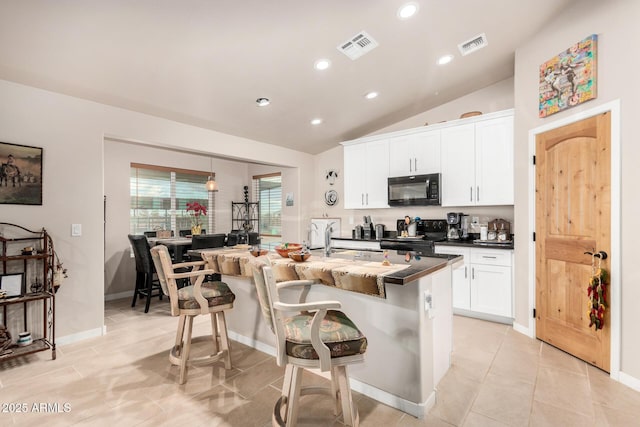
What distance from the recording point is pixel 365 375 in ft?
7.08

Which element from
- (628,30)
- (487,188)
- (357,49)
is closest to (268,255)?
(357,49)

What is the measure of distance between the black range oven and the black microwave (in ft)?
1.58

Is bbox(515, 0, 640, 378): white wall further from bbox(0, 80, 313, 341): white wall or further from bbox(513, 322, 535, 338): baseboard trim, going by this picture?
bbox(0, 80, 313, 341): white wall

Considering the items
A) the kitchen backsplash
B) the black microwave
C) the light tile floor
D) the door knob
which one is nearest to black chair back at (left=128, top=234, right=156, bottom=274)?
the light tile floor

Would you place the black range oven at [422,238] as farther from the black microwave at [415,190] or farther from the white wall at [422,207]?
the black microwave at [415,190]

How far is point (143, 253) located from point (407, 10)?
403 centimetres

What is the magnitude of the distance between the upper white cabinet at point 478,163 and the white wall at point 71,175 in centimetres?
381

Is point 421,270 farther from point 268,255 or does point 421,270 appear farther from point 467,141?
point 467,141

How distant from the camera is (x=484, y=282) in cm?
369

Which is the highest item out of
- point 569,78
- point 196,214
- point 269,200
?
point 569,78

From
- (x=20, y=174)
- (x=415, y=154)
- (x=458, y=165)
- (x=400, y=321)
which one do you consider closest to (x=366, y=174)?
(x=415, y=154)

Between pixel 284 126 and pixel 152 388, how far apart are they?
138 inches

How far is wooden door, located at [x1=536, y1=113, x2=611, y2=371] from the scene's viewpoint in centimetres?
253

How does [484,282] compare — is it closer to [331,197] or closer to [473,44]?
[473,44]
